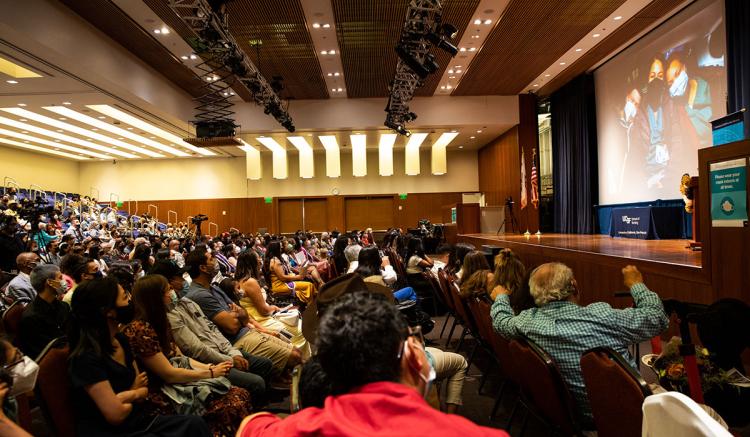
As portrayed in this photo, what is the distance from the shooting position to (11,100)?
34.0 feet

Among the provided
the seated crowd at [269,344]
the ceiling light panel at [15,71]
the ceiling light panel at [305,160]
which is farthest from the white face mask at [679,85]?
the ceiling light panel at [15,71]

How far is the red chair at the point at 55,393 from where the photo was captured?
184 centimetres

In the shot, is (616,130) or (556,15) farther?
(616,130)

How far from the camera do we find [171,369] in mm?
2273

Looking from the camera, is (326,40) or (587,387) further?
(326,40)

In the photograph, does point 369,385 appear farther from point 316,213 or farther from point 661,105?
point 316,213

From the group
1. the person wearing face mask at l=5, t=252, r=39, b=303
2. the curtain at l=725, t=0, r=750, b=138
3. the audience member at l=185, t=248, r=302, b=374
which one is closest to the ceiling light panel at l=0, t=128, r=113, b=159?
the person wearing face mask at l=5, t=252, r=39, b=303

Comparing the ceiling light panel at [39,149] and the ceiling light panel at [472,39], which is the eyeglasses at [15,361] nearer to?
the ceiling light panel at [472,39]

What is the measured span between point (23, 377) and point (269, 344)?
64.2 inches

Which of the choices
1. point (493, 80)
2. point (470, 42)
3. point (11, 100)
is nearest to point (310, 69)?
point (470, 42)

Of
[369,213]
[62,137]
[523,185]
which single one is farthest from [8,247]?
[369,213]

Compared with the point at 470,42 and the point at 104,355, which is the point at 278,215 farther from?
the point at 104,355

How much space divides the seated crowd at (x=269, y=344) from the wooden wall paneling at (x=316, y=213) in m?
14.7

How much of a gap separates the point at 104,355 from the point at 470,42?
945cm
